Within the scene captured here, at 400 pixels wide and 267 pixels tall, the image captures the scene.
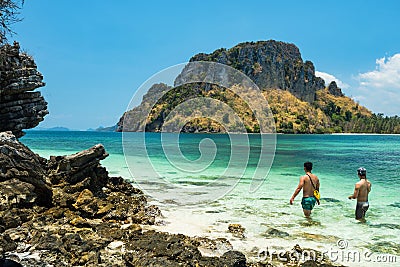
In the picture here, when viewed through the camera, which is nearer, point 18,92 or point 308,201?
point 308,201

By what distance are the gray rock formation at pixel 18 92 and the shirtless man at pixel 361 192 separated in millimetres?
16697

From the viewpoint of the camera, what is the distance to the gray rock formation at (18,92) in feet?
56.4

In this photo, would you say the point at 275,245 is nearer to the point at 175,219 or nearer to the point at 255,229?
the point at 255,229

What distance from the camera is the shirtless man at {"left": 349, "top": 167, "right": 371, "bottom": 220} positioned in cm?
988

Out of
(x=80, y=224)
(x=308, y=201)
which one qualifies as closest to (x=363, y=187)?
(x=308, y=201)

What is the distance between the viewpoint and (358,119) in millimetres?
184125

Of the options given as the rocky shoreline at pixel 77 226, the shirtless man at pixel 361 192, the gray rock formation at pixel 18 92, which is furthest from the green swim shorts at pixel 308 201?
the gray rock formation at pixel 18 92

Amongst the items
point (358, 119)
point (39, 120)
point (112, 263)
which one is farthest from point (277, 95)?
point (112, 263)

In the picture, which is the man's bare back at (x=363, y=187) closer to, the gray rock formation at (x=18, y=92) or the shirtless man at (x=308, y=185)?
the shirtless man at (x=308, y=185)

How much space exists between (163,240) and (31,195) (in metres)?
4.85

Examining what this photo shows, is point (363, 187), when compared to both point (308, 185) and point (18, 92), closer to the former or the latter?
point (308, 185)

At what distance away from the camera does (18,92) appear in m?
18.2

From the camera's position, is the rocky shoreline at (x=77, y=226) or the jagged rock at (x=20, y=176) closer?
the rocky shoreline at (x=77, y=226)

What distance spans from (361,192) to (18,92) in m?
17.8
